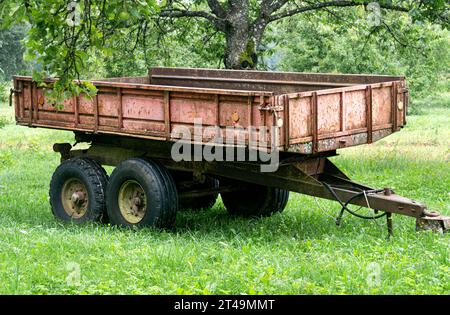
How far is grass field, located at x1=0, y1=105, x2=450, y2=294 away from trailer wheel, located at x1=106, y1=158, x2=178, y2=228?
19 centimetres

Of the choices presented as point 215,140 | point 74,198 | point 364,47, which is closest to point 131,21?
point 74,198

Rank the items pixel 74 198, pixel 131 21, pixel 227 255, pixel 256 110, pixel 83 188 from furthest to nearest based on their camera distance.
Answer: pixel 131 21
pixel 83 188
pixel 74 198
pixel 256 110
pixel 227 255

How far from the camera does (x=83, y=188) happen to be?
440 inches

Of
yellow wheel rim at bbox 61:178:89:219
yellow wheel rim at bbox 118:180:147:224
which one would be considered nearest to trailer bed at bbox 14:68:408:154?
yellow wheel rim at bbox 118:180:147:224

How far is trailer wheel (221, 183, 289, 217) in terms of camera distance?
447 inches

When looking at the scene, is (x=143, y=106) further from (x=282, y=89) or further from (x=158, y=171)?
(x=282, y=89)

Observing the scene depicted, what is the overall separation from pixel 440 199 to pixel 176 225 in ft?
12.8

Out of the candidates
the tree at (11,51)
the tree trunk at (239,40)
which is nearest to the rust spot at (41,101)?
the tree trunk at (239,40)

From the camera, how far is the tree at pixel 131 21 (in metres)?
8.49

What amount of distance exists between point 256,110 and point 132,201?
2.33 m

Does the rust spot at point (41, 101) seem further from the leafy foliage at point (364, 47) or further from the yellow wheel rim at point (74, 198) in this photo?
the leafy foliage at point (364, 47)

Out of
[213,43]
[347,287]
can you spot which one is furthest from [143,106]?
[213,43]

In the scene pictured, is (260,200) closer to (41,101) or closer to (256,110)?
(256,110)

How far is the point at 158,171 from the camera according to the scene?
1012 cm
